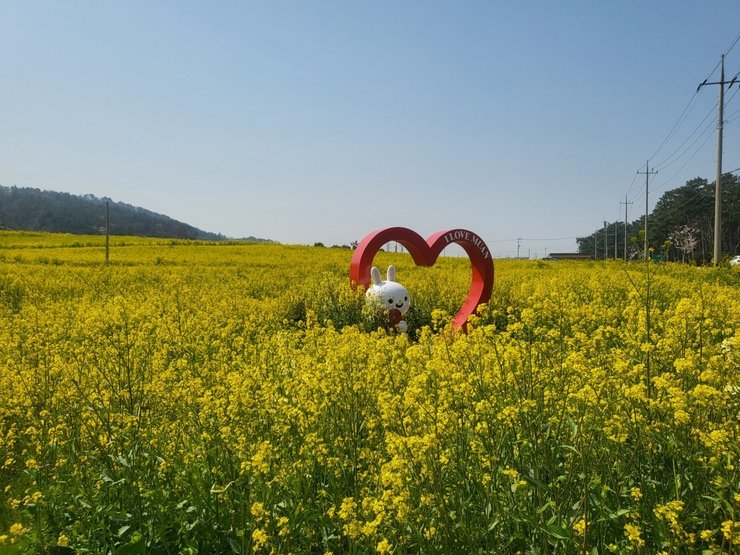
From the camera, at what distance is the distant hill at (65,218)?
330 feet

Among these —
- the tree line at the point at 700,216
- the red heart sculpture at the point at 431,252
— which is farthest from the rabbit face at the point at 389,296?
the tree line at the point at 700,216

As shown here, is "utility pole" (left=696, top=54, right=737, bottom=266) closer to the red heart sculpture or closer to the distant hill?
the red heart sculpture

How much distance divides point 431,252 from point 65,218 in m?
114

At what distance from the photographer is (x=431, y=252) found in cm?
922

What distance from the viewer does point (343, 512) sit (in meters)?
1.95

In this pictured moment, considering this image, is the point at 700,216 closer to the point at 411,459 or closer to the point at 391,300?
the point at 391,300

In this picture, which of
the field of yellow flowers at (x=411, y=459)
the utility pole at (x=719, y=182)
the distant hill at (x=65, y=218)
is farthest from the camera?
the distant hill at (x=65, y=218)

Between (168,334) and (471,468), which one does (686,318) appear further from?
(168,334)

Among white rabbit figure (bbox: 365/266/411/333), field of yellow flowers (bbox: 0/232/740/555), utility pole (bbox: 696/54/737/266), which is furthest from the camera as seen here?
utility pole (bbox: 696/54/737/266)

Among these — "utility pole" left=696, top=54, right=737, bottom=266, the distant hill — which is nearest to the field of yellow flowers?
"utility pole" left=696, top=54, right=737, bottom=266

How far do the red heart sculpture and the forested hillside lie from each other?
9859 cm

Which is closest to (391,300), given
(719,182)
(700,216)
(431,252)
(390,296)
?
(390,296)

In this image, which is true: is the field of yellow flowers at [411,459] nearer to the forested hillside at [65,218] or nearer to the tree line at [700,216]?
the tree line at [700,216]

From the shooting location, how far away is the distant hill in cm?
10050
